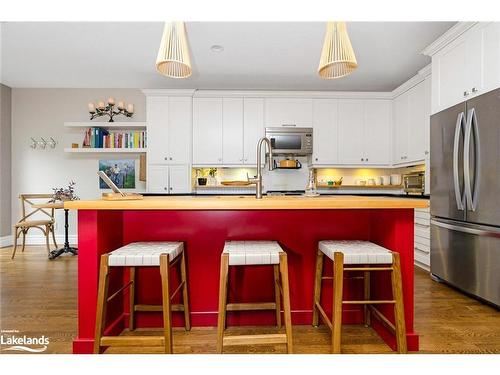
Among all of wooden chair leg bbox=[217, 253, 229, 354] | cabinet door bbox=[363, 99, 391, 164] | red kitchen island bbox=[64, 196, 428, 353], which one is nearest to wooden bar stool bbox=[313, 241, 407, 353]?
red kitchen island bbox=[64, 196, 428, 353]

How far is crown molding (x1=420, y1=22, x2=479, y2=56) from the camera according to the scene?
250cm

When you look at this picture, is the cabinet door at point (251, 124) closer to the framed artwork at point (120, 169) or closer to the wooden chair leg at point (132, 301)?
the framed artwork at point (120, 169)

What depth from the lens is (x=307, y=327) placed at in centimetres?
193

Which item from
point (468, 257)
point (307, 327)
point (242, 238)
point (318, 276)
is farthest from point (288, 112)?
point (307, 327)

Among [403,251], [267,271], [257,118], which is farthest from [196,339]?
[257,118]

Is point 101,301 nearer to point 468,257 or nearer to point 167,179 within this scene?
point 468,257

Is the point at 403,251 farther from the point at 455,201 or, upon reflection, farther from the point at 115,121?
the point at 115,121

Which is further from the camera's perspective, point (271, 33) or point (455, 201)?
point (271, 33)

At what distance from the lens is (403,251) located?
65.6 inches

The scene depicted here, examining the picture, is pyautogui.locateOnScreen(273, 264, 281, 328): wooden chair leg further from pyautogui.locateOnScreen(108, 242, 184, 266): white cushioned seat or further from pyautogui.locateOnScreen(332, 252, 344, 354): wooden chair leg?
pyautogui.locateOnScreen(108, 242, 184, 266): white cushioned seat

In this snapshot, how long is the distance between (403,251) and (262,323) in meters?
1.02

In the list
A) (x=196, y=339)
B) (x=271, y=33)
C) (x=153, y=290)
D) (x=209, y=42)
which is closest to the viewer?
(x=196, y=339)

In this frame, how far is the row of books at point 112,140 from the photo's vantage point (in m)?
4.64
